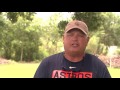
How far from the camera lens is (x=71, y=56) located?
144 centimetres

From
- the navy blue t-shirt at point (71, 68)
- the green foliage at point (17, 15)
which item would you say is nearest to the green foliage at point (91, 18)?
the green foliage at point (17, 15)

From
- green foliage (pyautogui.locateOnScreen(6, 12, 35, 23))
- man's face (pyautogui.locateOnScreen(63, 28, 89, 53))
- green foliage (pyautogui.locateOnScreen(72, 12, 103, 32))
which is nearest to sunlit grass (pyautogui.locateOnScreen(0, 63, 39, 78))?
green foliage (pyautogui.locateOnScreen(6, 12, 35, 23))

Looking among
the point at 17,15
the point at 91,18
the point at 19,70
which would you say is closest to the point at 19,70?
the point at 19,70

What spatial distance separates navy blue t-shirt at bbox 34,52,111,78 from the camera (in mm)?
1374

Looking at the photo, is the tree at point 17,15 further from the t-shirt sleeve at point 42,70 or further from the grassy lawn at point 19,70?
the t-shirt sleeve at point 42,70

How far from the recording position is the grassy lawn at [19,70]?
2.15 metres

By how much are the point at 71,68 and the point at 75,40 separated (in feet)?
0.56

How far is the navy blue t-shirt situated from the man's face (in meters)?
0.06

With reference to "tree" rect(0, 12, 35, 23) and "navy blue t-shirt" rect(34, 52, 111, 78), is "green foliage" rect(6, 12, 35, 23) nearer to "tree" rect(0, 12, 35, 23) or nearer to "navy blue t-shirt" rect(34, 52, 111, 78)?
"tree" rect(0, 12, 35, 23)

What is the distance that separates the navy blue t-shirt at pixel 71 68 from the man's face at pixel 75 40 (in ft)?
0.20
